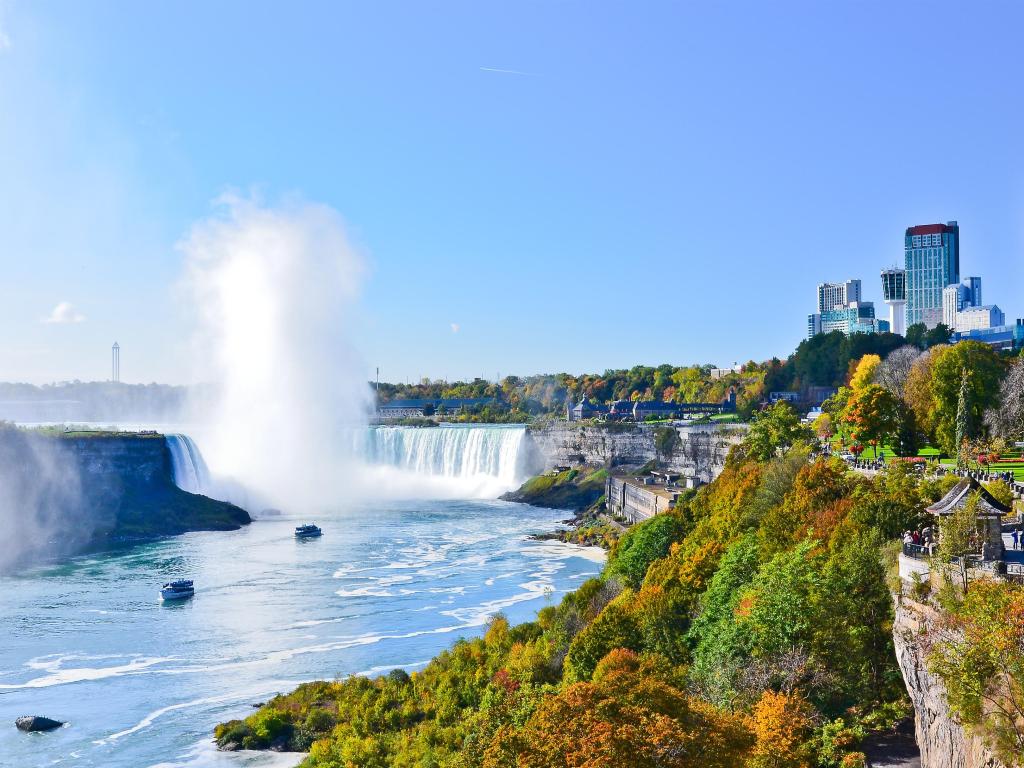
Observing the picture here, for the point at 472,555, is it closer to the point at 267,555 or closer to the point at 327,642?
the point at 267,555

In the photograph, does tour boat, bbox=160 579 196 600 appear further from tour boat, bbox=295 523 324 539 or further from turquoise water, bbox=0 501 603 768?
tour boat, bbox=295 523 324 539

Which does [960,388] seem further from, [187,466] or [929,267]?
[929,267]

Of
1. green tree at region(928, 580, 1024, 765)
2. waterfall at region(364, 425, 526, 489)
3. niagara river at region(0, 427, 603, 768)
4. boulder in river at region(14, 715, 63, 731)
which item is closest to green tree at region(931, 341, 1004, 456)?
niagara river at region(0, 427, 603, 768)

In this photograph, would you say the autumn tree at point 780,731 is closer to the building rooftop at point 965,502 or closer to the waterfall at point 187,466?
the building rooftop at point 965,502

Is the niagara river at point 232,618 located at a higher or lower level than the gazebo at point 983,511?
lower

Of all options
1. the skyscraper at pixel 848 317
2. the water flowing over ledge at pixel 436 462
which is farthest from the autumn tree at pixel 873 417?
the skyscraper at pixel 848 317

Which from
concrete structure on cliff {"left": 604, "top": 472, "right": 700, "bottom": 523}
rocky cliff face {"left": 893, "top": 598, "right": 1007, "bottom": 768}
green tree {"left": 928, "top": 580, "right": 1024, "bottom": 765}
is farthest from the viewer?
concrete structure on cliff {"left": 604, "top": 472, "right": 700, "bottom": 523}

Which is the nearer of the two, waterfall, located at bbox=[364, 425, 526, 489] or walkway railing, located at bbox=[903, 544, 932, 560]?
walkway railing, located at bbox=[903, 544, 932, 560]

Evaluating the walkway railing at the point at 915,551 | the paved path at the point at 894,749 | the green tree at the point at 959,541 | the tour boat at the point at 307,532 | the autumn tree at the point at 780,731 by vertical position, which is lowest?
the tour boat at the point at 307,532
